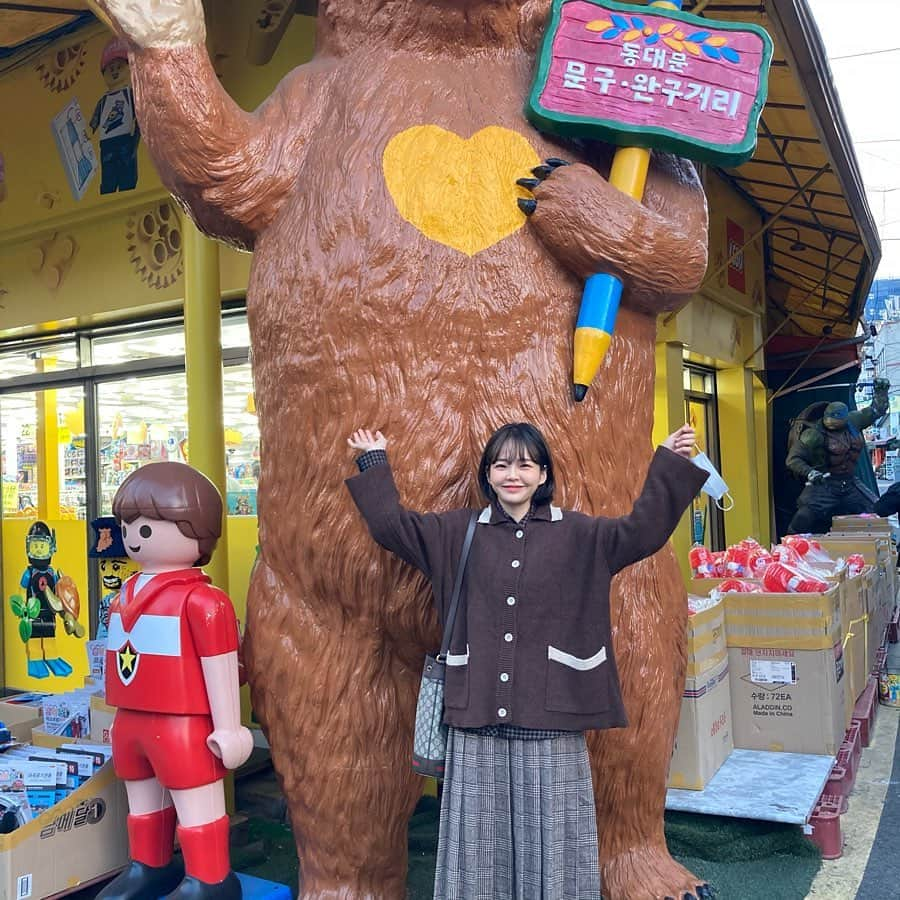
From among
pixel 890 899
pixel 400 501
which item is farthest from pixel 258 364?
pixel 890 899

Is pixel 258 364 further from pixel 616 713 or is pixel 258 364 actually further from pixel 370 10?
pixel 616 713

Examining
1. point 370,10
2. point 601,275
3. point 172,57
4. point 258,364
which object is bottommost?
point 258,364

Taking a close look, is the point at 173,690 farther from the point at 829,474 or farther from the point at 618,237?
the point at 829,474

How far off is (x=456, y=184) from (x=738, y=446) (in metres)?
6.17

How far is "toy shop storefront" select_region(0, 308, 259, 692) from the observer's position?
13.1 ft

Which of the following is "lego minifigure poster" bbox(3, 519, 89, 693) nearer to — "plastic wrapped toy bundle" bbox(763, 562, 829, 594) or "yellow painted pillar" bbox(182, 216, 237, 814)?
"yellow painted pillar" bbox(182, 216, 237, 814)

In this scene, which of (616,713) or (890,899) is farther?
(890,899)

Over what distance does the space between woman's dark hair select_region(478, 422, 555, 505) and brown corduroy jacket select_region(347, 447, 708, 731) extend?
31 millimetres

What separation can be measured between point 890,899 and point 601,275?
1.67m

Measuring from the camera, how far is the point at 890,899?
221 cm

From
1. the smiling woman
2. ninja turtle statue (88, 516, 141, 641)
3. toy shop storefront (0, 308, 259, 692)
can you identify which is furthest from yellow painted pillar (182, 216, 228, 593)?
the smiling woman

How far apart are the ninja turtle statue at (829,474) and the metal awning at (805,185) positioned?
4.11 feet

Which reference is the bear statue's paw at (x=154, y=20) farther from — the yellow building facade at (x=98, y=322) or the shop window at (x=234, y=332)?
the shop window at (x=234, y=332)

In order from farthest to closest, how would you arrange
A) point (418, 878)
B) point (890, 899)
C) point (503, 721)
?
point (418, 878), point (890, 899), point (503, 721)
